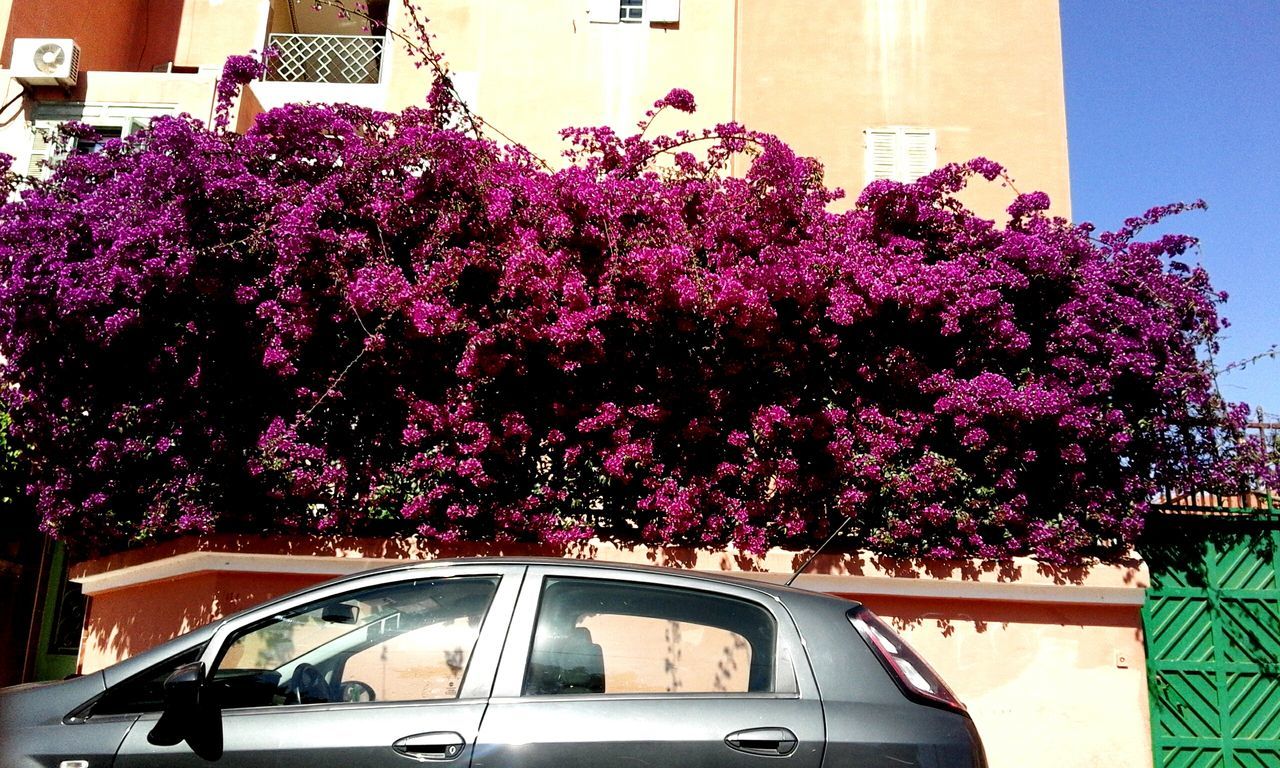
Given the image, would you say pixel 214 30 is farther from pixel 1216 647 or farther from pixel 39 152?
pixel 1216 647

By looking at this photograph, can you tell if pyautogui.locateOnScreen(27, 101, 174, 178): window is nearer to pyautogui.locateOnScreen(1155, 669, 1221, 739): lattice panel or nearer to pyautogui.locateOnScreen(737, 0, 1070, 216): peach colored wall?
pyautogui.locateOnScreen(737, 0, 1070, 216): peach colored wall

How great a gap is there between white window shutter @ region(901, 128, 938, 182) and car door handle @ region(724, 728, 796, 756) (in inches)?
386

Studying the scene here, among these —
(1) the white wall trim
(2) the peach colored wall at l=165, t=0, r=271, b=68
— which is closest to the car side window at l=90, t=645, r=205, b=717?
(1) the white wall trim

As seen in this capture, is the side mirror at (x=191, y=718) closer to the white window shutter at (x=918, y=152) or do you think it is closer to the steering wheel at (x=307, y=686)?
the steering wheel at (x=307, y=686)

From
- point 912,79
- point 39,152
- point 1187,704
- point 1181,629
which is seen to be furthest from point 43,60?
point 1187,704

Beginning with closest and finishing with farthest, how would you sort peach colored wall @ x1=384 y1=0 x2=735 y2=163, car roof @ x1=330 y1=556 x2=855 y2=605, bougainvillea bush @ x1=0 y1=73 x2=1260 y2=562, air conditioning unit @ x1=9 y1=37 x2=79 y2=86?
car roof @ x1=330 y1=556 x2=855 y2=605, bougainvillea bush @ x1=0 y1=73 x2=1260 y2=562, air conditioning unit @ x1=9 y1=37 x2=79 y2=86, peach colored wall @ x1=384 y1=0 x2=735 y2=163

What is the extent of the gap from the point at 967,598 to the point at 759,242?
11.4 feet

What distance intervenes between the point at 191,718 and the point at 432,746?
0.94m

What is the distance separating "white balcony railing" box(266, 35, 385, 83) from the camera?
14195 millimetres

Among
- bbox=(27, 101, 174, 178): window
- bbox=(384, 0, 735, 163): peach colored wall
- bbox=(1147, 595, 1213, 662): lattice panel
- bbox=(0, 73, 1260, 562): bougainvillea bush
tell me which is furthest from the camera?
bbox=(384, 0, 735, 163): peach colored wall

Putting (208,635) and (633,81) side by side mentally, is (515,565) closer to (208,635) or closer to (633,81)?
(208,635)

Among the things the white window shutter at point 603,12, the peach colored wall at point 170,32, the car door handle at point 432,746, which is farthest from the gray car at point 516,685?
the peach colored wall at point 170,32

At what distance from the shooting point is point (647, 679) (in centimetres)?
418

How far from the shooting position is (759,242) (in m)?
8.92
